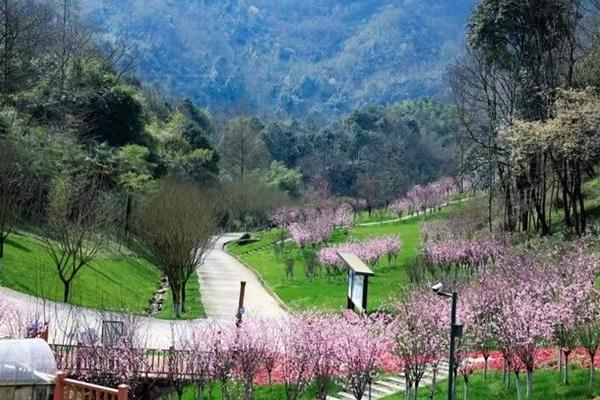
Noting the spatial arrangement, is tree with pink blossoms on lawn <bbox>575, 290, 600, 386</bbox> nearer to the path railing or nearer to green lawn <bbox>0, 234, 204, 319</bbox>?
the path railing

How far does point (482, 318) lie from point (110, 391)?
32.1 feet

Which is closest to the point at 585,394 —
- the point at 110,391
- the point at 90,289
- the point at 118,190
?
the point at 110,391

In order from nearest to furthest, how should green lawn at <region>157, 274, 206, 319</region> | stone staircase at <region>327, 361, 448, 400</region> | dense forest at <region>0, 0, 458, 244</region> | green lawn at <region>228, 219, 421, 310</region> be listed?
stone staircase at <region>327, 361, 448, 400</region> → green lawn at <region>157, 274, 206, 319</region> → green lawn at <region>228, 219, 421, 310</region> → dense forest at <region>0, 0, 458, 244</region>

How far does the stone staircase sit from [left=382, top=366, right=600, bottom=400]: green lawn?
512 mm

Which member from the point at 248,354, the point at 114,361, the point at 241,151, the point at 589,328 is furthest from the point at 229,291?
the point at 241,151

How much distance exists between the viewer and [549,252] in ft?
86.4

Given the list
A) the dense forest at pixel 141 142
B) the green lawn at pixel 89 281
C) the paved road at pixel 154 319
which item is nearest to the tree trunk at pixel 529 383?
the paved road at pixel 154 319

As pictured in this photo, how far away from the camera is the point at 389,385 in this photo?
64.5 feet

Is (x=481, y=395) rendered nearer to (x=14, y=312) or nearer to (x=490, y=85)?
(x=14, y=312)

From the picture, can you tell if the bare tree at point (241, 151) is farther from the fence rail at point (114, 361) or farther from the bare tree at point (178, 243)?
the fence rail at point (114, 361)

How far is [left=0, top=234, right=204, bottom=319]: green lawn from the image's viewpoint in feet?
96.7

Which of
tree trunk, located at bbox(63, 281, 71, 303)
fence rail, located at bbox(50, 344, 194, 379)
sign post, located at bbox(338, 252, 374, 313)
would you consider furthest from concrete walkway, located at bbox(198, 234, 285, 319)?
fence rail, located at bbox(50, 344, 194, 379)

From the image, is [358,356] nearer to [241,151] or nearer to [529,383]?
[529,383]

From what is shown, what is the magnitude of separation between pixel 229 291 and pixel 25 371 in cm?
2745
